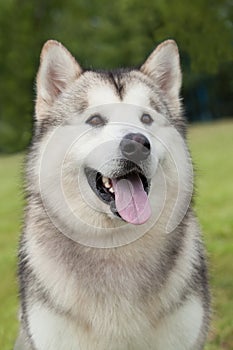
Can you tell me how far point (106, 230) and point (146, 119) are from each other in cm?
68

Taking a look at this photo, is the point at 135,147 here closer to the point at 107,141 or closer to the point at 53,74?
the point at 107,141

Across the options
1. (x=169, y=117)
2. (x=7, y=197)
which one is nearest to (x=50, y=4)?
(x=169, y=117)

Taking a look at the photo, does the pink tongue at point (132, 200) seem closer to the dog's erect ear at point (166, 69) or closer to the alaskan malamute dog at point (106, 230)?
the alaskan malamute dog at point (106, 230)

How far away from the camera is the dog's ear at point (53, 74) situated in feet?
13.0

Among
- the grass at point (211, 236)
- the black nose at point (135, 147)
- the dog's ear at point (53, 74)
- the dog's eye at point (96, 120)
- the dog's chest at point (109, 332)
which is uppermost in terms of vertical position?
the dog's ear at point (53, 74)

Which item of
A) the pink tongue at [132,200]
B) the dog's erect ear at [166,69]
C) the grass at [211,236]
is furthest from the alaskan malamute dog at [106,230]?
the grass at [211,236]

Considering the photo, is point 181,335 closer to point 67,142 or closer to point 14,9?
point 67,142

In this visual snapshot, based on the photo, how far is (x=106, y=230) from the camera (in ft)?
12.3

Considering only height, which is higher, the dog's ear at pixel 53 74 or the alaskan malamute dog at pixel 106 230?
the dog's ear at pixel 53 74

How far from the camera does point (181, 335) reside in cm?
384

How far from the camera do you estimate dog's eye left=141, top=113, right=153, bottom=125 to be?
3.81 metres

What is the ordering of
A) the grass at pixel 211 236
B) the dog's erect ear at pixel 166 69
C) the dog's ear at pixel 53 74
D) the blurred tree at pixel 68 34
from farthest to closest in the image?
the blurred tree at pixel 68 34
the grass at pixel 211 236
the dog's erect ear at pixel 166 69
the dog's ear at pixel 53 74

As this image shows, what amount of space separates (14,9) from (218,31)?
338 centimetres

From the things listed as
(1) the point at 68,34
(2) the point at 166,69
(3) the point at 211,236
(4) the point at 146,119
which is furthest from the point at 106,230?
(1) the point at 68,34
